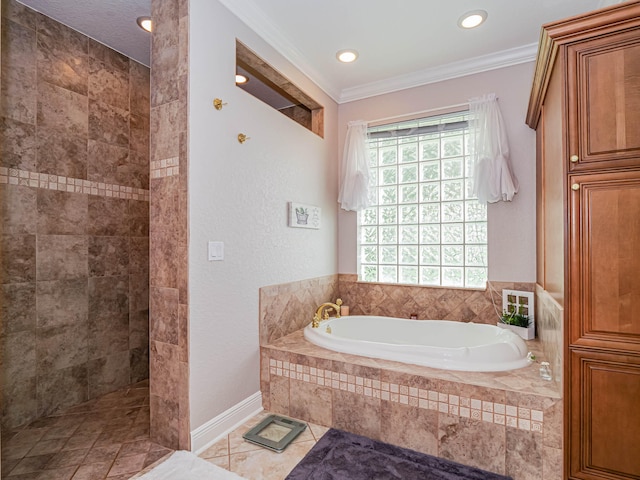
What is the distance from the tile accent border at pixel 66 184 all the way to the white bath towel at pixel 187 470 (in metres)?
1.93

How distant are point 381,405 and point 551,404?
856 mm

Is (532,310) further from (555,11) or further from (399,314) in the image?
(555,11)

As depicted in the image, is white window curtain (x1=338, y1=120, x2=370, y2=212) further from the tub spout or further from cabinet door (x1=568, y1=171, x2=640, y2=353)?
cabinet door (x1=568, y1=171, x2=640, y2=353)

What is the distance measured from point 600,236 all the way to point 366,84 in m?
2.43

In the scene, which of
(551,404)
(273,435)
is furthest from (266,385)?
(551,404)

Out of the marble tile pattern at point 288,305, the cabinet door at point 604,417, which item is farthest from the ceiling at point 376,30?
the cabinet door at point 604,417

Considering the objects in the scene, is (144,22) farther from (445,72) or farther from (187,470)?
(187,470)

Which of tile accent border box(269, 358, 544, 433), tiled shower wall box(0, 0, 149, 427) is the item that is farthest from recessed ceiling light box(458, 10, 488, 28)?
tiled shower wall box(0, 0, 149, 427)

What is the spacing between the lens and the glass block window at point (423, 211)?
3.06 metres

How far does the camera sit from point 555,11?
2260mm

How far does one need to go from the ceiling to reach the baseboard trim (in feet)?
8.28

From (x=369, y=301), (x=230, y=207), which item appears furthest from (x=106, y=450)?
(x=369, y=301)

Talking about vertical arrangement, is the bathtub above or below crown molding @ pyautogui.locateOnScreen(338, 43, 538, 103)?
below

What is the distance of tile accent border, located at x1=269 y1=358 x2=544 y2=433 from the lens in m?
1.70
